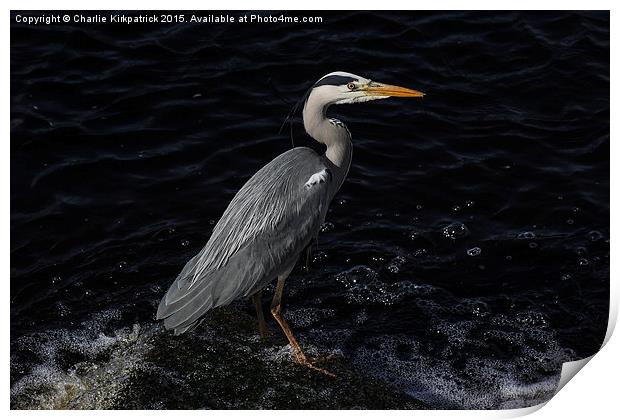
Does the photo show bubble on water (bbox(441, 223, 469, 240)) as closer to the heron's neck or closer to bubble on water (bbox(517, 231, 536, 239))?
bubble on water (bbox(517, 231, 536, 239))

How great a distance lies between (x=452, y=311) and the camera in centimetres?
513

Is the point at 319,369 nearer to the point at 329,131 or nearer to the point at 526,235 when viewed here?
the point at 329,131

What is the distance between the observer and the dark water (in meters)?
4.99

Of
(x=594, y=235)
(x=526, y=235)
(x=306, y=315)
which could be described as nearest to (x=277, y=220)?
(x=306, y=315)

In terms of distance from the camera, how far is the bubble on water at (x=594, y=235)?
5.19 m

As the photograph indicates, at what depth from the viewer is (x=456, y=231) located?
548cm

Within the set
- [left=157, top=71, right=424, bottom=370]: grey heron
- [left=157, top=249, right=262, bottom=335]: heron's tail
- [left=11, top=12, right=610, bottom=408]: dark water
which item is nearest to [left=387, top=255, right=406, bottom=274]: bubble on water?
[left=11, top=12, right=610, bottom=408]: dark water

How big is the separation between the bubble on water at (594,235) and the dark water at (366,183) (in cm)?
1

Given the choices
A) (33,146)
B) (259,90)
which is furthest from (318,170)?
(33,146)

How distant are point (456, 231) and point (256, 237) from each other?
1294 mm

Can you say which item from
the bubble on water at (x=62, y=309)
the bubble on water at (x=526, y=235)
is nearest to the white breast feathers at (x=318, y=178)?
the bubble on water at (x=526, y=235)

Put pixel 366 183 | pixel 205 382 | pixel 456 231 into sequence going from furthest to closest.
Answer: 1. pixel 366 183
2. pixel 456 231
3. pixel 205 382

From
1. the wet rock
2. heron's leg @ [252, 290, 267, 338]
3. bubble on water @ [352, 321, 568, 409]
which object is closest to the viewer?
the wet rock
